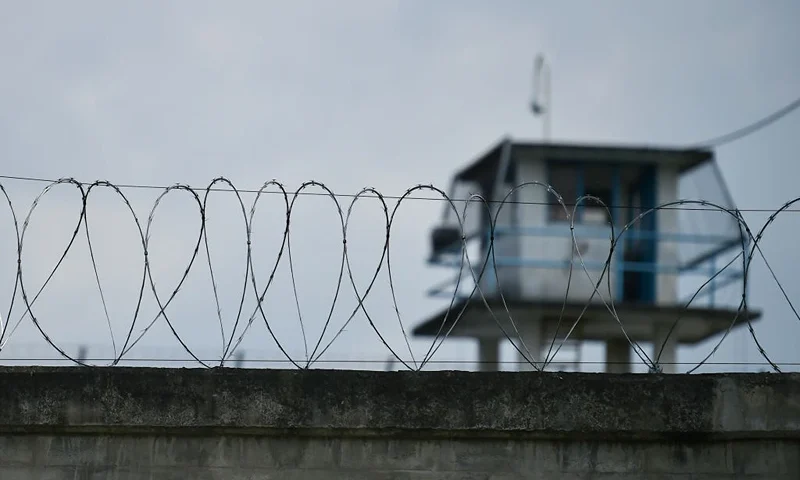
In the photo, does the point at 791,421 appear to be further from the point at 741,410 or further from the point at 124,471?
the point at 124,471

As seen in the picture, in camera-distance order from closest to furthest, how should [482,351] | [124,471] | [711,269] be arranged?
1. [124,471]
2. [711,269]
3. [482,351]

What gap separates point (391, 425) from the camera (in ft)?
25.4

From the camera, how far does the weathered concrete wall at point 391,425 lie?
7.71 m

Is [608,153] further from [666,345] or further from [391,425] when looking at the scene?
[391,425]

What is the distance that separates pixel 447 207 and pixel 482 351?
7.77 ft

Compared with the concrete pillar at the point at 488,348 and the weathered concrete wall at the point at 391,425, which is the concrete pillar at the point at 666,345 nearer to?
the concrete pillar at the point at 488,348

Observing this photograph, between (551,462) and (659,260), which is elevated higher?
(659,260)

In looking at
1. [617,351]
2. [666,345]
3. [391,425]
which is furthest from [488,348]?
[391,425]

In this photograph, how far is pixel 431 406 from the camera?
7777 mm

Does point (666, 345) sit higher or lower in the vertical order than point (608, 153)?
lower

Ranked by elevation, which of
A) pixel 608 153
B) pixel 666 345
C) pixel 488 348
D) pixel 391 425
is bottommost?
pixel 391 425

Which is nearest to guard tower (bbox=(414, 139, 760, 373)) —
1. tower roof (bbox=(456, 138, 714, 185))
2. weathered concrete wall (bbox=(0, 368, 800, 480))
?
tower roof (bbox=(456, 138, 714, 185))

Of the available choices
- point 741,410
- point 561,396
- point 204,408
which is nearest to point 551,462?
point 561,396

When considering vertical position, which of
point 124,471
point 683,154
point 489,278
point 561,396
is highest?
point 683,154
